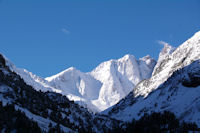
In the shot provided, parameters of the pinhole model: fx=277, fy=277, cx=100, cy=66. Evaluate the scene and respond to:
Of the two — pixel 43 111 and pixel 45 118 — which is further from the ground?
pixel 43 111

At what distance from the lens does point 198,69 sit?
188625 millimetres

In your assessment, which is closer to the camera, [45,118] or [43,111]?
[45,118]

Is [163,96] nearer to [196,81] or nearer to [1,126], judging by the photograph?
[196,81]

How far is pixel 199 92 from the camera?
133875 millimetres

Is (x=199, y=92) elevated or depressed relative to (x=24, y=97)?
elevated

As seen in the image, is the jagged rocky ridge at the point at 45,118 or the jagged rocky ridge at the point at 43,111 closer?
the jagged rocky ridge at the point at 45,118

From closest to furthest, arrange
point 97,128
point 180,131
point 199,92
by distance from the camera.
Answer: point 180,131 → point 97,128 → point 199,92

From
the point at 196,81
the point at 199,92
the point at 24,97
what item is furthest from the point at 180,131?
the point at 196,81

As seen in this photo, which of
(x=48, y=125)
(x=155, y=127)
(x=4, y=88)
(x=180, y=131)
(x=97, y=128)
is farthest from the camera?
(x=97, y=128)

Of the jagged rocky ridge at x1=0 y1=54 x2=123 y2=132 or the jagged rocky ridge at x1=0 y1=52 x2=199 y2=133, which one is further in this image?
the jagged rocky ridge at x1=0 y1=54 x2=123 y2=132

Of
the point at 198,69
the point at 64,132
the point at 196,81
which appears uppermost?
the point at 198,69

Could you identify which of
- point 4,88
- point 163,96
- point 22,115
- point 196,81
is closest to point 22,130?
point 22,115

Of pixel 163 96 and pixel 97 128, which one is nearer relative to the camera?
pixel 97 128

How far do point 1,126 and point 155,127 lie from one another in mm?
45401
